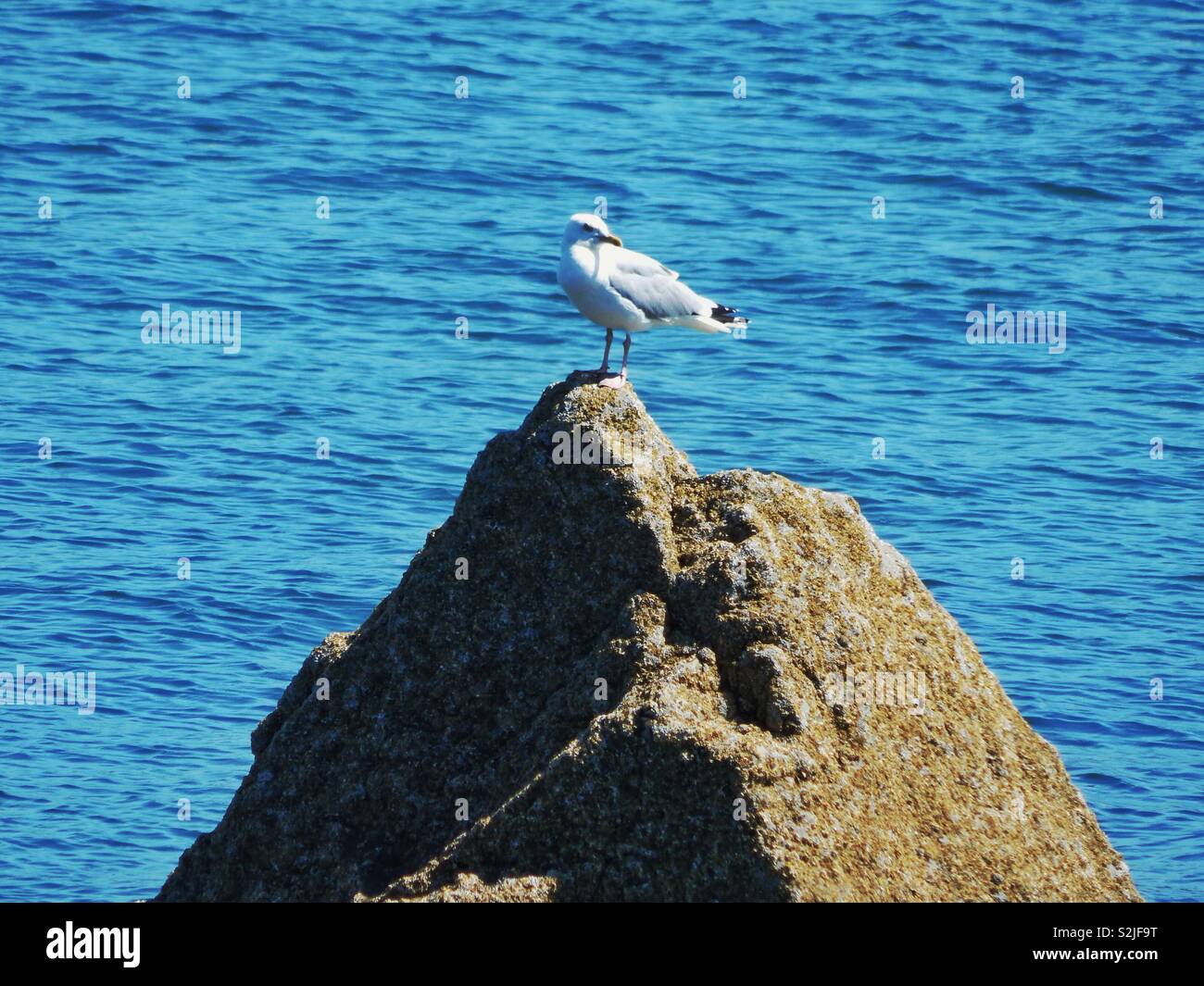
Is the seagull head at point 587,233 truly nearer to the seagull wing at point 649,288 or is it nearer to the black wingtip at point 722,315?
the seagull wing at point 649,288

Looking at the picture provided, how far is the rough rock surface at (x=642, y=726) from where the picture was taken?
303 inches

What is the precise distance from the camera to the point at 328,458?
2216 cm

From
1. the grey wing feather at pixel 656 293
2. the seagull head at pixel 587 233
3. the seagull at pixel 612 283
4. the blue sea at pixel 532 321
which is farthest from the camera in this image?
the blue sea at pixel 532 321

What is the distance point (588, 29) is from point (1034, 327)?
1977cm

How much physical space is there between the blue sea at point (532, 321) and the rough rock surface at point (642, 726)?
4.95m

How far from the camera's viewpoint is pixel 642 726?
25.8 feet

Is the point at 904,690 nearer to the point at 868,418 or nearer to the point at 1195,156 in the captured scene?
the point at 868,418

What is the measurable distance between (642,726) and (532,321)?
19.7m

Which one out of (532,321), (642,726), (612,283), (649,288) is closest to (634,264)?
(649,288)

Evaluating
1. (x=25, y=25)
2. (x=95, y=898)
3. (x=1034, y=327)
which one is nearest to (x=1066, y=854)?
(x=95, y=898)

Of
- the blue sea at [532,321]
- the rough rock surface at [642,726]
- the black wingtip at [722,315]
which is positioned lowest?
the rough rock surface at [642,726]

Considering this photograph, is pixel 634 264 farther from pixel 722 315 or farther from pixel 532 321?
pixel 532 321

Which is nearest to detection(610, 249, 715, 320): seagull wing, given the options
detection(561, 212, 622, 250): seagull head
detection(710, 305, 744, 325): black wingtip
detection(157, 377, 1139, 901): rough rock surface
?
detection(561, 212, 622, 250): seagull head

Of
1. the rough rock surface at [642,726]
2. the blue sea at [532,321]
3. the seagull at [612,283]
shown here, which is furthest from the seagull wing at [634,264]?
the blue sea at [532,321]
